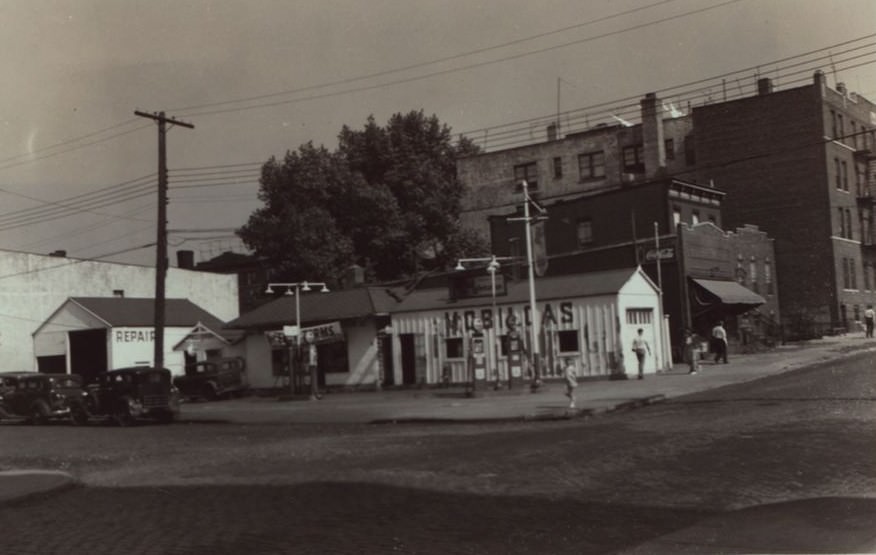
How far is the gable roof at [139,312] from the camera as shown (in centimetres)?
5019

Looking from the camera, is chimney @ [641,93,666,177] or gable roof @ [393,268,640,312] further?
chimney @ [641,93,666,177]

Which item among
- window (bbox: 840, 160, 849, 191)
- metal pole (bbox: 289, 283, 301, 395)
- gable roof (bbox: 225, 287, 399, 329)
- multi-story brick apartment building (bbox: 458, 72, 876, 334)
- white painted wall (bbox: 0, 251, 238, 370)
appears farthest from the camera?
window (bbox: 840, 160, 849, 191)

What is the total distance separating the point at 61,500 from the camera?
479 inches

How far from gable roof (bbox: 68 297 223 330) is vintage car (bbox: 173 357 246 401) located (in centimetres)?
989

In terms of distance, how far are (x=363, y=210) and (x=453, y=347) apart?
21.7 meters

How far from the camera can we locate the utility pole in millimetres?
32438

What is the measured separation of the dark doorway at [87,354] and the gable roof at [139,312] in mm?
1504

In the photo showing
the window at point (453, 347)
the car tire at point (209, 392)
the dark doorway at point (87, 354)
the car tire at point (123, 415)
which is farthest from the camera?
the dark doorway at point (87, 354)

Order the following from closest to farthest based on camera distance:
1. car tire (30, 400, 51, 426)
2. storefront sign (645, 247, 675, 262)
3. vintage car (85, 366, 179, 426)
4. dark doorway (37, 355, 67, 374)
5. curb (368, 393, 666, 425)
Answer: curb (368, 393, 666, 425)
vintage car (85, 366, 179, 426)
car tire (30, 400, 51, 426)
storefront sign (645, 247, 675, 262)
dark doorway (37, 355, 67, 374)

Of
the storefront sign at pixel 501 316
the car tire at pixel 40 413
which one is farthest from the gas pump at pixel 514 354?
the car tire at pixel 40 413

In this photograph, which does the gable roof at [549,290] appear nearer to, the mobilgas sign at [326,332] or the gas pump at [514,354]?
the mobilgas sign at [326,332]

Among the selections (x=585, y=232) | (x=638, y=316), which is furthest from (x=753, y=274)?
(x=638, y=316)

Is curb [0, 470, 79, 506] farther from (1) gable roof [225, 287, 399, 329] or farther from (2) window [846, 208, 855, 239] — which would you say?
(2) window [846, 208, 855, 239]

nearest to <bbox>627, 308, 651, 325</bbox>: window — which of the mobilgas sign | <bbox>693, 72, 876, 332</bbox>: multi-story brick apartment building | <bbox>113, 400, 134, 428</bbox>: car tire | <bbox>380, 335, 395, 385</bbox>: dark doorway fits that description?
<bbox>380, 335, 395, 385</bbox>: dark doorway
